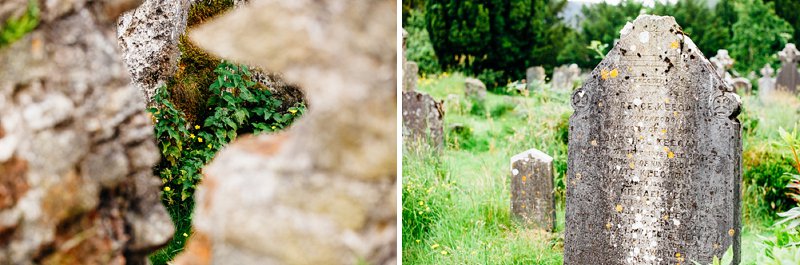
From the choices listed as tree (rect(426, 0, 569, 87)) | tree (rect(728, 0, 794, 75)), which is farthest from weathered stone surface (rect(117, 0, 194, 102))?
tree (rect(728, 0, 794, 75))

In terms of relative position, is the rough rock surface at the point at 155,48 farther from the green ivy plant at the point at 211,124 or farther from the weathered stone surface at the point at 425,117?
the weathered stone surface at the point at 425,117

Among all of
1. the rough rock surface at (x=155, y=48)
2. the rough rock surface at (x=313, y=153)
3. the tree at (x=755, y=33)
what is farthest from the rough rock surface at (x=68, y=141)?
the tree at (x=755, y=33)

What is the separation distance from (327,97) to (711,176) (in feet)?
7.42

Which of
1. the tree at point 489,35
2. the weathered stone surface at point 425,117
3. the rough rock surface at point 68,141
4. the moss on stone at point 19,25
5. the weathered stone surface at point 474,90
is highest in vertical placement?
the tree at point 489,35

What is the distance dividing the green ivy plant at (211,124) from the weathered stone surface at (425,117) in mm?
3903

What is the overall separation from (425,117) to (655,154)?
Result: 10.0 ft

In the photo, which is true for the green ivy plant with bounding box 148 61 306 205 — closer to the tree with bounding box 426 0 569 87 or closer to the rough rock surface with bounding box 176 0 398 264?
the rough rock surface with bounding box 176 0 398 264

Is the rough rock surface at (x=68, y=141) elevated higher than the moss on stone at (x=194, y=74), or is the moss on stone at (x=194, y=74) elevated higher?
the moss on stone at (x=194, y=74)

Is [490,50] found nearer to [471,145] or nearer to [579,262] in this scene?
[471,145]

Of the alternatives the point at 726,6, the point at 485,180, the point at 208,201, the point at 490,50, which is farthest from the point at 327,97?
the point at 726,6

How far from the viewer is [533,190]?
4.94 metres

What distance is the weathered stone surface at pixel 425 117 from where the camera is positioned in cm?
628

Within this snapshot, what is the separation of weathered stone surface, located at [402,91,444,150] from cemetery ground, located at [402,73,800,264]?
175mm

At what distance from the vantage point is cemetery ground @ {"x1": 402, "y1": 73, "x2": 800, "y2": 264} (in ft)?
14.3
